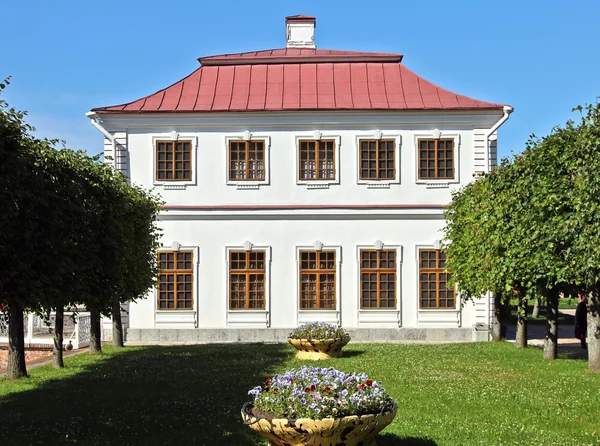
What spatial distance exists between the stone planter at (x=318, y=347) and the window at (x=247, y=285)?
6140 mm

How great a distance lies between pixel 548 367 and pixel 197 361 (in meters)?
7.73

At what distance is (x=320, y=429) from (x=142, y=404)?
17.0 ft

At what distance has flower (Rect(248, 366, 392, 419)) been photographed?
749 cm

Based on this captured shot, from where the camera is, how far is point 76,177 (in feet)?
44.0

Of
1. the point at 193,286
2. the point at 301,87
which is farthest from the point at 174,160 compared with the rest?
the point at 301,87

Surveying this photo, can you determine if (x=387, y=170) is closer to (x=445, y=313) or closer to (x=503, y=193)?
(x=445, y=313)

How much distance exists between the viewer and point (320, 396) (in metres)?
7.53

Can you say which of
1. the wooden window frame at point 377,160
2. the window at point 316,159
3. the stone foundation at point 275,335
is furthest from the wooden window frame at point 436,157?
the stone foundation at point 275,335

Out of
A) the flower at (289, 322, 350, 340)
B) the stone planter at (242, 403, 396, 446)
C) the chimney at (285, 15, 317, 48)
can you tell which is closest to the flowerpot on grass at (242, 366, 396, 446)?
the stone planter at (242, 403, 396, 446)

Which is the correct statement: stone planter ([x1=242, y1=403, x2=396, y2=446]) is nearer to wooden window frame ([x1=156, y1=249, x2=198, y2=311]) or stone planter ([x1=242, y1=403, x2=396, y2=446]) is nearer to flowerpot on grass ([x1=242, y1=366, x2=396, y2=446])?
flowerpot on grass ([x1=242, y1=366, x2=396, y2=446])

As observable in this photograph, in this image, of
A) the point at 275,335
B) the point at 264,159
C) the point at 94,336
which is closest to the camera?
the point at 94,336

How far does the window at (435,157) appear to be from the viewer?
80.2 feet

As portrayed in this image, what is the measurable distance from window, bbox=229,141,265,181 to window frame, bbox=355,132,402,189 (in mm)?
3000

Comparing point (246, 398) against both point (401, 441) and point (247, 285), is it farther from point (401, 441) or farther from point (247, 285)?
point (247, 285)
